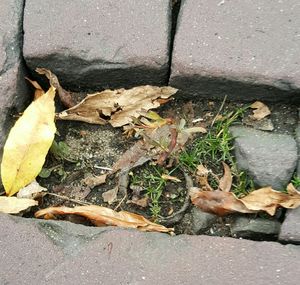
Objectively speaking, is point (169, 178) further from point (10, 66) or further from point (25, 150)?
point (10, 66)

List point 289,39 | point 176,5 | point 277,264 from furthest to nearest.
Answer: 1. point 176,5
2. point 289,39
3. point 277,264

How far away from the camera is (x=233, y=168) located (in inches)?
76.0

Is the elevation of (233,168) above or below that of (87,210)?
above

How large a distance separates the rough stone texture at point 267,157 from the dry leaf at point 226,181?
0.14ft

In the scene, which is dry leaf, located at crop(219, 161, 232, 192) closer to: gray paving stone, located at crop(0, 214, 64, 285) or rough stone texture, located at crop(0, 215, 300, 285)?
rough stone texture, located at crop(0, 215, 300, 285)

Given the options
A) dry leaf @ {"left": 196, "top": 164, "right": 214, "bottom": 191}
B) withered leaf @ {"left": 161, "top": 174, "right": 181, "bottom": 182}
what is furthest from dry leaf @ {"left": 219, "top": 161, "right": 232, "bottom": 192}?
withered leaf @ {"left": 161, "top": 174, "right": 181, "bottom": 182}

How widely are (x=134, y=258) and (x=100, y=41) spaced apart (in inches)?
30.6

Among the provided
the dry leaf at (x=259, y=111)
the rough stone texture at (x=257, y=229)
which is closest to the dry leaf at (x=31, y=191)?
the rough stone texture at (x=257, y=229)

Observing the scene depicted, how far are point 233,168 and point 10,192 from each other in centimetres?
73

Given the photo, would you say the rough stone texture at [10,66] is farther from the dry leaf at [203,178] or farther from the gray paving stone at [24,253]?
the dry leaf at [203,178]

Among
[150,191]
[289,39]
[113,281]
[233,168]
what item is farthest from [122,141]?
[289,39]

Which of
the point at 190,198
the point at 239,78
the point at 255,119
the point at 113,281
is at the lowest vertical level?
the point at 113,281

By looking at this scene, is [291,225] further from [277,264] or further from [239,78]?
[239,78]

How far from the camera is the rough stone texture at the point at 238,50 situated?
1962 mm
